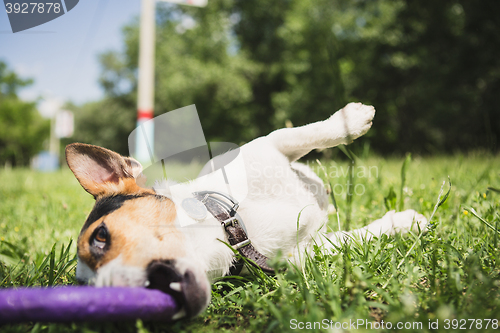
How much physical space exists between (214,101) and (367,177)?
15.4 meters

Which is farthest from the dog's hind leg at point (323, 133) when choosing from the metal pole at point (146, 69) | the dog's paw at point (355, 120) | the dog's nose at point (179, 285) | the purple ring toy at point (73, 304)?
the metal pole at point (146, 69)

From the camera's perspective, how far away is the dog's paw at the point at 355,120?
6.69 ft

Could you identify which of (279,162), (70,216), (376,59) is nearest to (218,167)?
(279,162)

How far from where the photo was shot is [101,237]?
144cm

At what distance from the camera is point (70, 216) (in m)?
3.12

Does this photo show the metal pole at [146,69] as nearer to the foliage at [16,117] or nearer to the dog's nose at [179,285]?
the dog's nose at [179,285]

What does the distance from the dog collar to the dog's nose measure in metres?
0.33

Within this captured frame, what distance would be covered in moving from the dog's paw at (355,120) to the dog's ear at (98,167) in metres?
1.29

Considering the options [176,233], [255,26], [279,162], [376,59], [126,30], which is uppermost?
[126,30]

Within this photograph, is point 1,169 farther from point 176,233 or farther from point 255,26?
point 255,26

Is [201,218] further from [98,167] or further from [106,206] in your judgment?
[98,167]

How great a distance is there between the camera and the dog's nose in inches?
48.2

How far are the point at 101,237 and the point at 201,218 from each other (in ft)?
1.51

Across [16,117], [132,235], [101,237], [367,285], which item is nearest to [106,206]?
[101,237]
